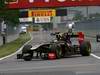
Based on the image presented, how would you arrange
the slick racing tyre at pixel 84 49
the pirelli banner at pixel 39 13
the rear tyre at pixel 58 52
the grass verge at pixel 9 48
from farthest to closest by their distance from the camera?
1. the pirelli banner at pixel 39 13
2. the grass verge at pixel 9 48
3. the slick racing tyre at pixel 84 49
4. the rear tyre at pixel 58 52

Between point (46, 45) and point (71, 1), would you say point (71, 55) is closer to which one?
point (46, 45)

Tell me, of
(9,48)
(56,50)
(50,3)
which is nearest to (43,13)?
(50,3)

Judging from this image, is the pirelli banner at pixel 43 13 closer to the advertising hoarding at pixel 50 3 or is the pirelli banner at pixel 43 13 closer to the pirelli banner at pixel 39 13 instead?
the pirelli banner at pixel 39 13

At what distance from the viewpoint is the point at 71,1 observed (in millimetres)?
49438

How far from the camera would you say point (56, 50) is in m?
24.6

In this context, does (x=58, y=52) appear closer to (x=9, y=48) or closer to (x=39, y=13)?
(x=9, y=48)

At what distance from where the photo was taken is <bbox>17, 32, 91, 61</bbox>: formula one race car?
2458cm

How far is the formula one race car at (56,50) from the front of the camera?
24.6 meters

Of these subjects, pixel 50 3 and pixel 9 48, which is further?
pixel 50 3

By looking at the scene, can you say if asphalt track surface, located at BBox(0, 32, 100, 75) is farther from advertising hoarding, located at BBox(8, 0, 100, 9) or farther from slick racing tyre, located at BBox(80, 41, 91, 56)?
advertising hoarding, located at BBox(8, 0, 100, 9)

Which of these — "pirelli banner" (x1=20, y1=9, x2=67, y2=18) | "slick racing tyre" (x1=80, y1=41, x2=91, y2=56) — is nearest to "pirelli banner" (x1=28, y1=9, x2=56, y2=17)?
"pirelli banner" (x1=20, y1=9, x2=67, y2=18)

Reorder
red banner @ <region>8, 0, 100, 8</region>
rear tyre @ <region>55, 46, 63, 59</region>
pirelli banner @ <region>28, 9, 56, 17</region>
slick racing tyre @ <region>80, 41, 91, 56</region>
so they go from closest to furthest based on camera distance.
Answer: rear tyre @ <region>55, 46, 63, 59</region> < slick racing tyre @ <region>80, 41, 91, 56</region> < red banner @ <region>8, 0, 100, 8</region> < pirelli banner @ <region>28, 9, 56, 17</region>

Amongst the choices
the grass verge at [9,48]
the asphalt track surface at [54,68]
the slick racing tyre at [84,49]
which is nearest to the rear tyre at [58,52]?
the asphalt track surface at [54,68]

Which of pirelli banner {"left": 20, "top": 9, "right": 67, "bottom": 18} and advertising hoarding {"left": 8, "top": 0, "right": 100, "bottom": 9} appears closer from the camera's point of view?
advertising hoarding {"left": 8, "top": 0, "right": 100, "bottom": 9}
